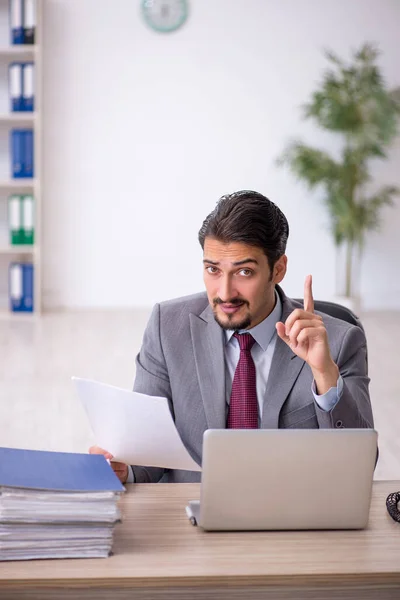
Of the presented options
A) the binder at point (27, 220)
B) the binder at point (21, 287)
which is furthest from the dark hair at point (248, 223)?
the binder at point (21, 287)

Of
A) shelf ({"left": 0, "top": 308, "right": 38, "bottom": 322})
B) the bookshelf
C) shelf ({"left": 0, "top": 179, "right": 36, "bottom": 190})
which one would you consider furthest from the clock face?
shelf ({"left": 0, "top": 308, "right": 38, "bottom": 322})

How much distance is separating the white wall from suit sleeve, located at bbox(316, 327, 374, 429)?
5.48 metres

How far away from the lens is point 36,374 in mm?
5160

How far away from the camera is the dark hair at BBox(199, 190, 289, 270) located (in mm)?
1887

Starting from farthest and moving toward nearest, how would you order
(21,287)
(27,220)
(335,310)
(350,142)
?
(350,142), (21,287), (27,220), (335,310)

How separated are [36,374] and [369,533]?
3.85 m

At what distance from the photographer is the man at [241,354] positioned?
1.88 m

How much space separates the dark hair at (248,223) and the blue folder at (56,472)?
22.3 inches

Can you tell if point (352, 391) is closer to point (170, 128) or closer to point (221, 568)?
point (221, 568)

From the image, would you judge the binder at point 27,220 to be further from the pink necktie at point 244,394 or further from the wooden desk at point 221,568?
the wooden desk at point 221,568

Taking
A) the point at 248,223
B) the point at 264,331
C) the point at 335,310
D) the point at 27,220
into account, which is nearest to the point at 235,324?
the point at 264,331

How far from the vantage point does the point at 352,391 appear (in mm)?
1882

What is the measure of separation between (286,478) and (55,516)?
1.23 ft

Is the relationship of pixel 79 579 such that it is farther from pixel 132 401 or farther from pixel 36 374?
pixel 36 374
